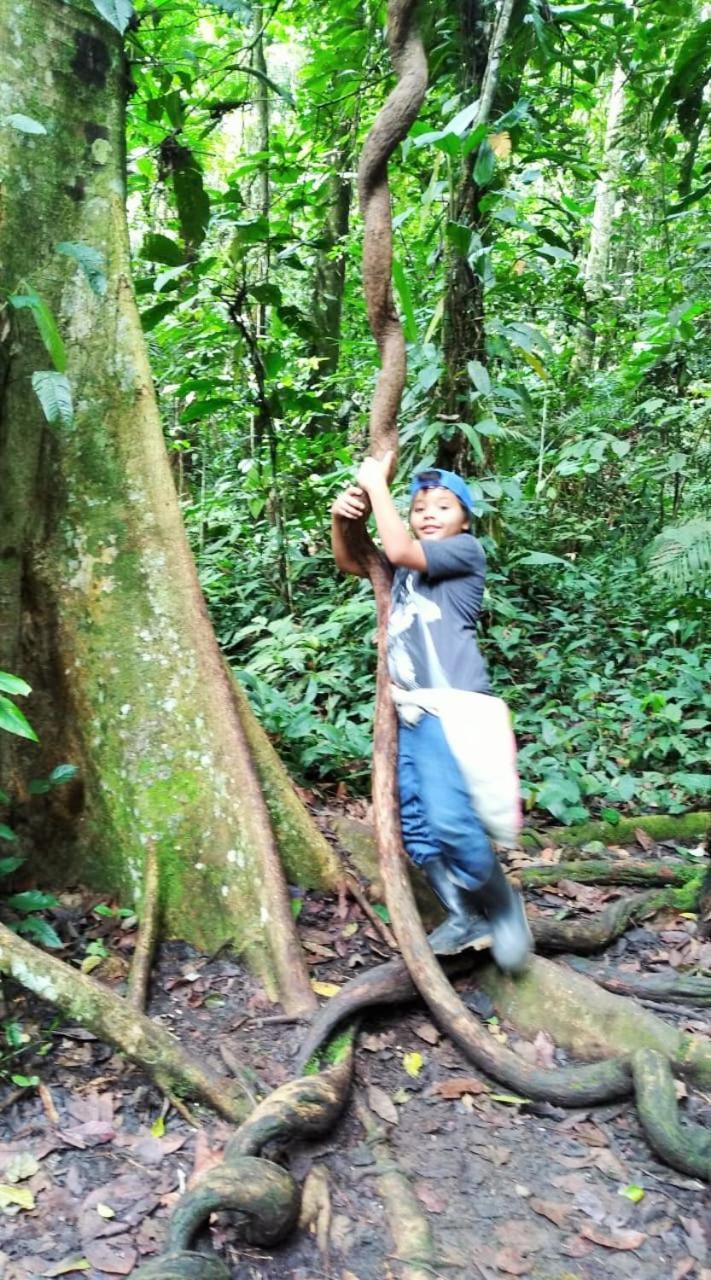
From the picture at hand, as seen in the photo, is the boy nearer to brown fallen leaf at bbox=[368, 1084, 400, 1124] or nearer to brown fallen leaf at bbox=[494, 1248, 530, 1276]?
brown fallen leaf at bbox=[368, 1084, 400, 1124]

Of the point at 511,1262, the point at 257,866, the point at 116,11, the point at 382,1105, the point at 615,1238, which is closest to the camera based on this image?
the point at 511,1262

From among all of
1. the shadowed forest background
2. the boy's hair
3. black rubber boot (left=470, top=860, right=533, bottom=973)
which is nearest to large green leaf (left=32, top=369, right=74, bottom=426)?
the shadowed forest background

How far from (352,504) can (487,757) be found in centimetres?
102

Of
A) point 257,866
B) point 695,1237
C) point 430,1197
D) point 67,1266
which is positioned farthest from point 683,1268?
point 257,866

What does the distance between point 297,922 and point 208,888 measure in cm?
44

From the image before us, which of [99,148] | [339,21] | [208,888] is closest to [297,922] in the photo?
[208,888]

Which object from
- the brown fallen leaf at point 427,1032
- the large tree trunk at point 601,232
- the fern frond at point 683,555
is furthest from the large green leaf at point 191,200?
the large tree trunk at point 601,232

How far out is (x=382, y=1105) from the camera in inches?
107

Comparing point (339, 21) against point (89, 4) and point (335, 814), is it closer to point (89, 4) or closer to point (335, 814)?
point (89, 4)

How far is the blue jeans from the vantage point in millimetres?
3031

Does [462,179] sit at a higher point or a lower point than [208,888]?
higher

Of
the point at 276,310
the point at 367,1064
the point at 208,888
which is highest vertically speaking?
the point at 276,310

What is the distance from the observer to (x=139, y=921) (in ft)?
10.00

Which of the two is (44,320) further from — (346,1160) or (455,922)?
(346,1160)
